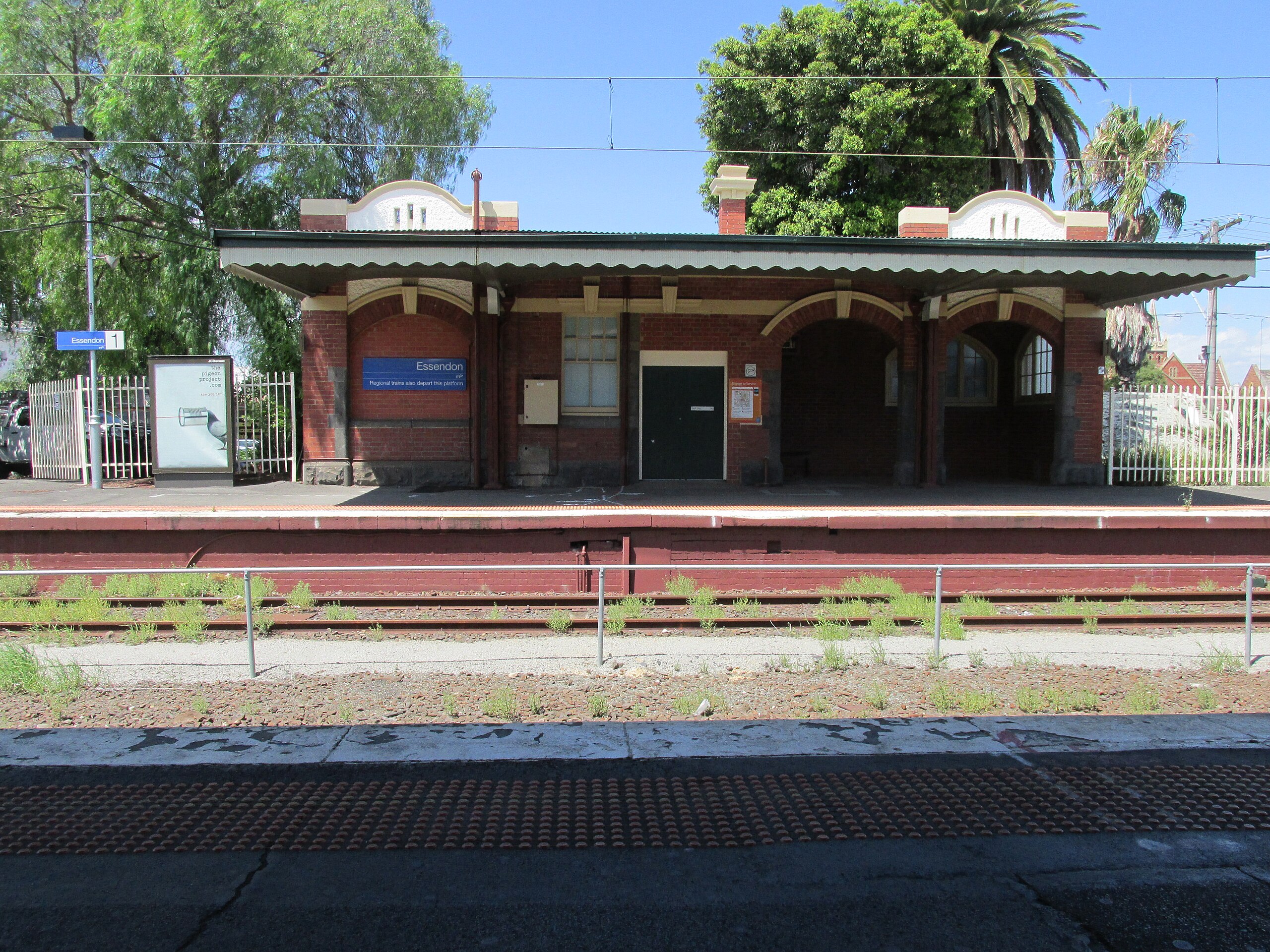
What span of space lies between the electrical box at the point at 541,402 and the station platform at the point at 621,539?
4.25 m

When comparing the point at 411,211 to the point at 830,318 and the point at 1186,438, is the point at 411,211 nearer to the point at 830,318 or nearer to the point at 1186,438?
the point at 830,318

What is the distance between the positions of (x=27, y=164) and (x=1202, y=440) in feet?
96.0

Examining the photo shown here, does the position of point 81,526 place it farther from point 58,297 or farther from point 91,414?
point 58,297

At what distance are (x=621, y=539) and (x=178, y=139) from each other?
725 inches

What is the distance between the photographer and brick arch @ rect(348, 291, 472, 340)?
1602 cm

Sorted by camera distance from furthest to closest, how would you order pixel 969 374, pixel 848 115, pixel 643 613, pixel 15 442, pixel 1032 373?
pixel 848 115, pixel 15 442, pixel 969 374, pixel 1032 373, pixel 643 613

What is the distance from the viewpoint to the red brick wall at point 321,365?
52.9ft

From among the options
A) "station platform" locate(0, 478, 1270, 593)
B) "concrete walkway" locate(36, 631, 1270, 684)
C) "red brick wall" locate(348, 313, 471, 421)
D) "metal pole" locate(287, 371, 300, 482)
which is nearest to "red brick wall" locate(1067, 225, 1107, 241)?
"station platform" locate(0, 478, 1270, 593)

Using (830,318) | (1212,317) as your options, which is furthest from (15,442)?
(1212,317)

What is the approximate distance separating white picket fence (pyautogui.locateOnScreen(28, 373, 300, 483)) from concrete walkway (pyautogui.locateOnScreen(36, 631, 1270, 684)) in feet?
28.1

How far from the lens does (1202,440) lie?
59.1 ft

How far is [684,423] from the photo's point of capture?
1647 cm

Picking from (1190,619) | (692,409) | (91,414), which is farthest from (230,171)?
(1190,619)

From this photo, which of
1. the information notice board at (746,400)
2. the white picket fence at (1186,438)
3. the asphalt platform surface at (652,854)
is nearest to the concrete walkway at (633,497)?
the white picket fence at (1186,438)
